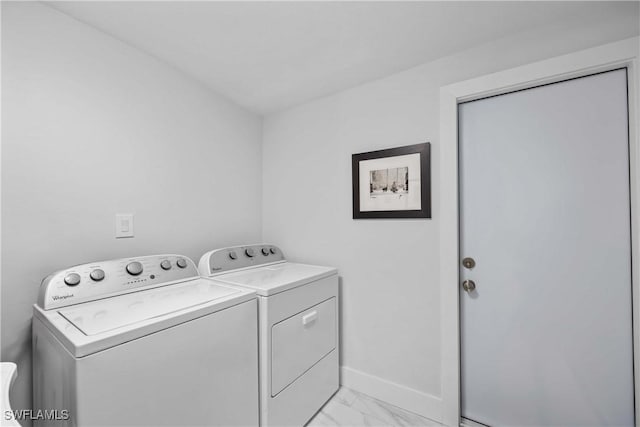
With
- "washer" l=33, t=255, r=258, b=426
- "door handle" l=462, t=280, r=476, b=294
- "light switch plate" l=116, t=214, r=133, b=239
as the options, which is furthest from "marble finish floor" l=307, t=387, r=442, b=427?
"light switch plate" l=116, t=214, r=133, b=239

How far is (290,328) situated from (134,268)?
84cm

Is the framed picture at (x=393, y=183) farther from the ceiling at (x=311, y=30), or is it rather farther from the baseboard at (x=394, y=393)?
the baseboard at (x=394, y=393)

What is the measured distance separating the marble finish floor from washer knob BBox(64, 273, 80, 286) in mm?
1404

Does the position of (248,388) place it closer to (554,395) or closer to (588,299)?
(554,395)

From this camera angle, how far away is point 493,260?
4.94 feet

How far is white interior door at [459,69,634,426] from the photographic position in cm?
125

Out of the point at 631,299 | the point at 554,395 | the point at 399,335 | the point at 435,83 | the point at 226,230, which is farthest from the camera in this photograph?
the point at 226,230

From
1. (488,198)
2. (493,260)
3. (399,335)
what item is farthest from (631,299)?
(399,335)

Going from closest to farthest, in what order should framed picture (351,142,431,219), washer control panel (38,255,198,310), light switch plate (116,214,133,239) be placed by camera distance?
washer control panel (38,255,198,310) → light switch plate (116,214,133,239) → framed picture (351,142,431,219)

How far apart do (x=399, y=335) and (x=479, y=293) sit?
55 centimetres

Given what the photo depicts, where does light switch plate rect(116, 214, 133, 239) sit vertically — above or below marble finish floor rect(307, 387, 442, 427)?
above

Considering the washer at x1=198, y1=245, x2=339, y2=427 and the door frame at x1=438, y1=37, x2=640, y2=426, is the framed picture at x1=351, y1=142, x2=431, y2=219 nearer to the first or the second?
the door frame at x1=438, y1=37, x2=640, y2=426

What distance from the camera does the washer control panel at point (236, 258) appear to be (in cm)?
166

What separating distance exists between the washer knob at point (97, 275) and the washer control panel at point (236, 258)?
509mm
